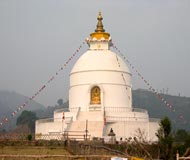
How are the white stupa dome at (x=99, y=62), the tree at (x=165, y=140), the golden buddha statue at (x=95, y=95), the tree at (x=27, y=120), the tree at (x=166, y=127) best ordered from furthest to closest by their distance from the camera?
the tree at (x=27, y=120)
the white stupa dome at (x=99, y=62)
the golden buddha statue at (x=95, y=95)
the tree at (x=166, y=127)
the tree at (x=165, y=140)

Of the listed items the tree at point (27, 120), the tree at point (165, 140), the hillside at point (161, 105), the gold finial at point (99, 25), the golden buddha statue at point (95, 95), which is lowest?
the tree at point (165, 140)

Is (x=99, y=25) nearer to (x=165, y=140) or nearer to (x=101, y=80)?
(x=101, y=80)

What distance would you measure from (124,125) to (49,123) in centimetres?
537

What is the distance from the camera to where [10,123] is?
504 ft

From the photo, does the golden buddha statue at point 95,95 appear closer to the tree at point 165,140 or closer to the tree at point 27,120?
the tree at point 165,140

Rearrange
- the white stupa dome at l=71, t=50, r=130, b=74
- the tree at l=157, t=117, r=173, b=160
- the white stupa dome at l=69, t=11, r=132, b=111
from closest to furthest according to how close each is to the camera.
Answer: the tree at l=157, t=117, r=173, b=160 < the white stupa dome at l=69, t=11, r=132, b=111 < the white stupa dome at l=71, t=50, r=130, b=74

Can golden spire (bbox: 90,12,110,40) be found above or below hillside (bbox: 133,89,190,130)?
below

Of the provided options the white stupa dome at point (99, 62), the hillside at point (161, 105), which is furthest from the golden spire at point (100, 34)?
the hillside at point (161, 105)

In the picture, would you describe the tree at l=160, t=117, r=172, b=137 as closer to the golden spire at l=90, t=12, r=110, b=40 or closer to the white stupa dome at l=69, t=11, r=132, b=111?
the white stupa dome at l=69, t=11, r=132, b=111

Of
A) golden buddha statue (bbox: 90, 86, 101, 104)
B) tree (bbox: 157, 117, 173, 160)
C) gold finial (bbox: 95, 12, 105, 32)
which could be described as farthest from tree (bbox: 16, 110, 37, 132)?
tree (bbox: 157, 117, 173, 160)

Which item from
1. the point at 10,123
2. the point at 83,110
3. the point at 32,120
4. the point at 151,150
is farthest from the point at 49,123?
the point at 10,123

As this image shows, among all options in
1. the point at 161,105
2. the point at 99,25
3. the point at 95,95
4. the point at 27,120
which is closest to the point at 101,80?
the point at 95,95

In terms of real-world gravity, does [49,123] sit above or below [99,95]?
below

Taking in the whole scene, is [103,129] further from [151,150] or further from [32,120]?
[32,120]
